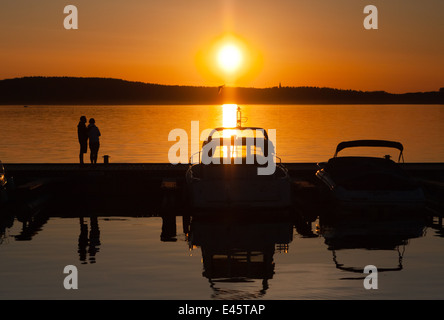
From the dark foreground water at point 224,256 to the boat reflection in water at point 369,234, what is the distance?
0.02m

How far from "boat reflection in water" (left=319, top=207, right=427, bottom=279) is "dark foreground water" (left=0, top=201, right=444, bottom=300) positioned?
0.02 metres

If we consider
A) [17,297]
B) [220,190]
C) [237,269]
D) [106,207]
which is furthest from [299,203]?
[17,297]

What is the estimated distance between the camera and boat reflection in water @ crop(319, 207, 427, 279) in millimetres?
14336

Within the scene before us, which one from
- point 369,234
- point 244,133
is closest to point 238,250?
point 369,234

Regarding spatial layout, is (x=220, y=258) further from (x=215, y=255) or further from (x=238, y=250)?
(x=238, y=250)

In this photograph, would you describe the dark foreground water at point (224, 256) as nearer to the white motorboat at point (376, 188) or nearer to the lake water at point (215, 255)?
the lake water at point (215, 255)

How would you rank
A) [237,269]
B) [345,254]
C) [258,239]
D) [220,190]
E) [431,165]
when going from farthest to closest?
1. [431,165]
2. [220,190]
3. [258,239]
4. [345,254]
5. [237,269]

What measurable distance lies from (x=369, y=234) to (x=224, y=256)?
4.39m

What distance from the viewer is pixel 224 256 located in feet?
48.8

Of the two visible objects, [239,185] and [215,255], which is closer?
[215,255]

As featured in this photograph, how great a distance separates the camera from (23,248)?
15.9 m

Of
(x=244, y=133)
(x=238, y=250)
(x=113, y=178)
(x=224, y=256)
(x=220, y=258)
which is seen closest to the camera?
(x=220, y=258)

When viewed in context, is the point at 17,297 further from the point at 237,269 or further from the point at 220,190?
the point at 220,190
